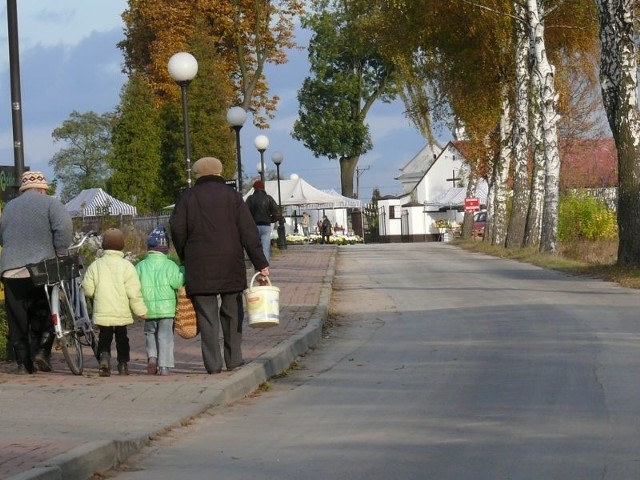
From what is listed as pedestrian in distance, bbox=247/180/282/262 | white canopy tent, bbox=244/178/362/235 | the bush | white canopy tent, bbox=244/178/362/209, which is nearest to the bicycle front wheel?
pedestrian in distance, bbox=247/180/282/262

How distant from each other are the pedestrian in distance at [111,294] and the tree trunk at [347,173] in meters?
76.1

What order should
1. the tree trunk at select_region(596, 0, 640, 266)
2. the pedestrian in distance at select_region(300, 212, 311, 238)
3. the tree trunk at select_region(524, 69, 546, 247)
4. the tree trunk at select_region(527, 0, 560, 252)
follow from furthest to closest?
the pedestrian in distance at select_region(300, 212, 311, 238), the tree trunk at select_region(524, 69, 546, 247), the tree trunk at select_region(527, 0, 560, 252), the tree trunk at select_region(596, 0, 640, 266)

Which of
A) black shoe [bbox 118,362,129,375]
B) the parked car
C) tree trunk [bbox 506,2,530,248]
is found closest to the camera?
black shoe [bbox 118,362,129,375]

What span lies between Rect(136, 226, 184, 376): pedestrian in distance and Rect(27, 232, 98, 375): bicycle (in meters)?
0.63

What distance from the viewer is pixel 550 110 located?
34594 mm

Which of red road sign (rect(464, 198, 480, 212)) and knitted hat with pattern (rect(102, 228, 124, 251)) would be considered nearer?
knitted hat with pattern (rect(102, 228, 124, 251))

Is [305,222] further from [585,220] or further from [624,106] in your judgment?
[624,106]

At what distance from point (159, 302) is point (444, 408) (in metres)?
3.11

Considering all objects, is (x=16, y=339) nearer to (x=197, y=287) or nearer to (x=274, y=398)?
(x=197, y=287)

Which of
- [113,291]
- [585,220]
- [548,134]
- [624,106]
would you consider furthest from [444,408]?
[585,220]

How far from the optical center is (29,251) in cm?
1166

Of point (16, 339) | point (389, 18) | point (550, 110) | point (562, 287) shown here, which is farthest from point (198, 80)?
point (16, 339)

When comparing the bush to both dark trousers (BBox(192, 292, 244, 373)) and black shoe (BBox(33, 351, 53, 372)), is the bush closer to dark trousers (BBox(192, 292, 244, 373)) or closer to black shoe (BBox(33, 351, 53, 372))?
dark trousers (BBox(192, 292, 244, 373))

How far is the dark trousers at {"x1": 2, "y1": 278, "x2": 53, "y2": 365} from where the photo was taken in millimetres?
11742
